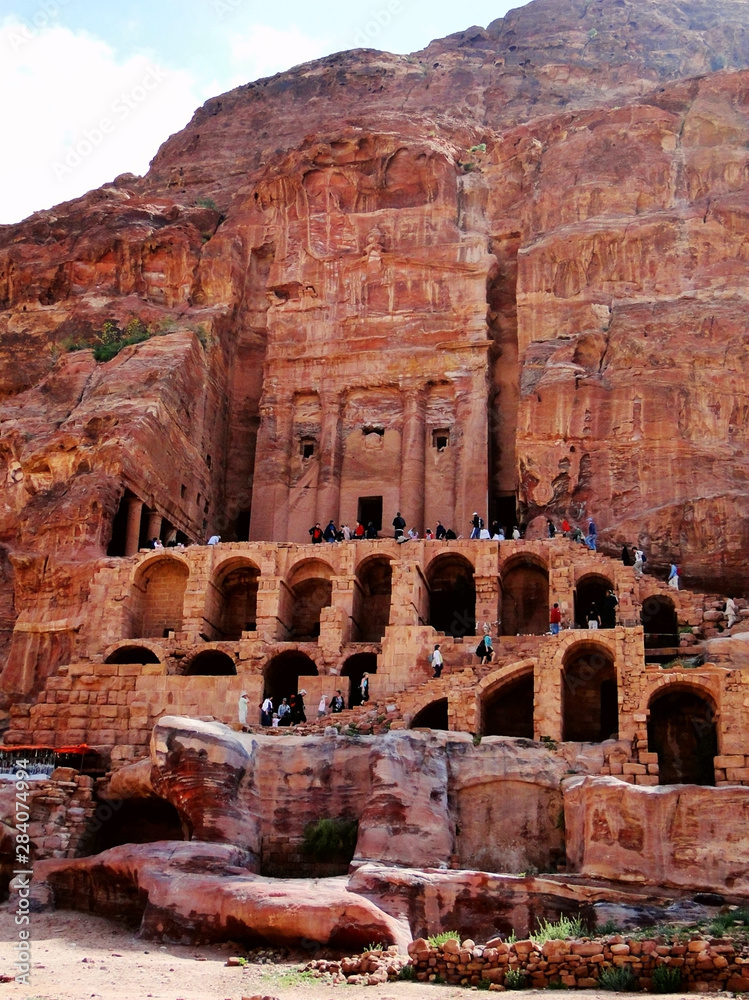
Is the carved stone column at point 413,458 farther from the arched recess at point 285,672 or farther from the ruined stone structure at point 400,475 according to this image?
the arched recess at point 285,672

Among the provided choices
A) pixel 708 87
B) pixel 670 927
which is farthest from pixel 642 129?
pixel 670 927

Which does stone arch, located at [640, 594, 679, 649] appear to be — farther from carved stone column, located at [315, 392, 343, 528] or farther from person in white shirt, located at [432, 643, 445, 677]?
carved stone column, located at [315, 392, 343, 528]

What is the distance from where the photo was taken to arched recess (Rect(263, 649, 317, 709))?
139 feet

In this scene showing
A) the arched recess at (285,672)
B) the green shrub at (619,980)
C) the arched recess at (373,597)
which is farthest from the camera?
the arched recess at (373,597)

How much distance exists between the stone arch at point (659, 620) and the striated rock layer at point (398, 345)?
6.87ft

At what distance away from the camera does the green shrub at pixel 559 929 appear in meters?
24.3

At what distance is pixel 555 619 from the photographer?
40312mm

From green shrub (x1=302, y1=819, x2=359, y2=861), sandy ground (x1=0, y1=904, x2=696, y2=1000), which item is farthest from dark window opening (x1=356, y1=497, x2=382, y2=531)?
sandy ground (x1=0, y1=904, x2=696, y2=1000)

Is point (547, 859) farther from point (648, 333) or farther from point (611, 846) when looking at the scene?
point (648, 333)

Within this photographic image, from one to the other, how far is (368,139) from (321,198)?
3616mm

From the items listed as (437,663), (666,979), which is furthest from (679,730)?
(666,979)

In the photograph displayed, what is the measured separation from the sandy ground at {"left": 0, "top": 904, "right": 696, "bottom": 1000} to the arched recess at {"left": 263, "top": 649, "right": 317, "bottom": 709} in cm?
1416

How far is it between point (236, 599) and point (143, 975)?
960 inches

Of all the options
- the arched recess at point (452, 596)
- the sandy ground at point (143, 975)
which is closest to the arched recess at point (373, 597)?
the arched recess at point (452, 596)
